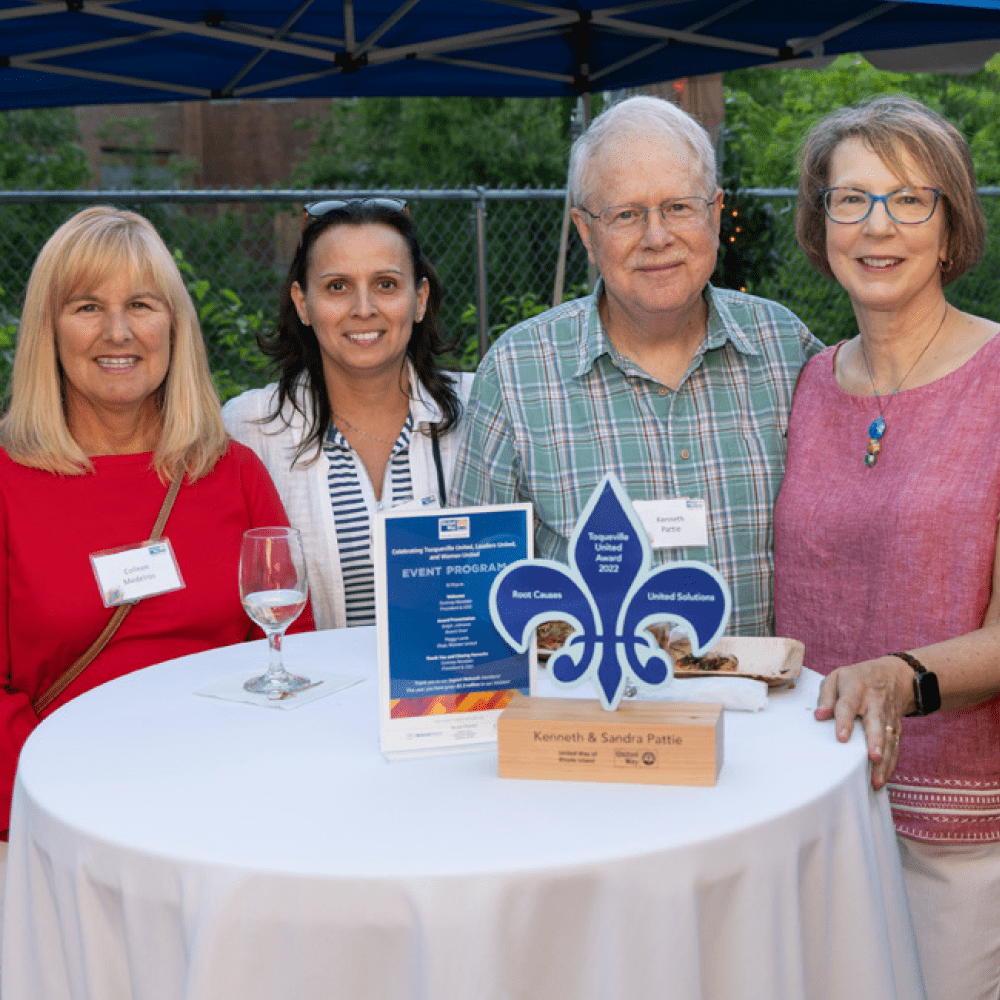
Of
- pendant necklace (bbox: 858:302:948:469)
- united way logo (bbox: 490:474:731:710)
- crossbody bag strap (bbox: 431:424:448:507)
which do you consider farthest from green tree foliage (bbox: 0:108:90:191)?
united way logo (bbox: 490:474:731:710)

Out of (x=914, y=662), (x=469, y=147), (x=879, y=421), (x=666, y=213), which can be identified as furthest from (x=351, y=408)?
(x=469, y=147)

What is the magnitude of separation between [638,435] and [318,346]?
1044mm

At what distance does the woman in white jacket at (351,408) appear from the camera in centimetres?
284

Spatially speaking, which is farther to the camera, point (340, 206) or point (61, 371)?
point (340, 206)

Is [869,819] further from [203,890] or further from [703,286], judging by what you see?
[703,286]

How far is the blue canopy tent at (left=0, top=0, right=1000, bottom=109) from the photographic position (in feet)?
15.0

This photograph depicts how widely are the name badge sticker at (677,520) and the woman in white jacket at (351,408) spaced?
748 mm

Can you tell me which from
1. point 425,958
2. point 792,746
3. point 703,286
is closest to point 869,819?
point 792,746

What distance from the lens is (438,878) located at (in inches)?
52.5

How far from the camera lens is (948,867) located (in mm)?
2105

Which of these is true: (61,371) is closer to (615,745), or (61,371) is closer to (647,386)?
(647,386)

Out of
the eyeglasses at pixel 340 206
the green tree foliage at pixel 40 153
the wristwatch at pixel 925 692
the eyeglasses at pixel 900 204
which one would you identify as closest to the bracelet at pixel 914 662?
the wristwatch at pixel 925 692

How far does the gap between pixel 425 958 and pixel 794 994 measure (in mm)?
480

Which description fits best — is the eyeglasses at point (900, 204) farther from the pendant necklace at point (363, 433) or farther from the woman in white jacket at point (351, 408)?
the pendant necklace at point (363, 433)
